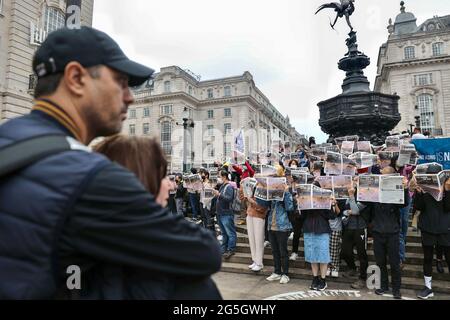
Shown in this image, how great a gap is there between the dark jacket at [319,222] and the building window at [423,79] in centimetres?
5919

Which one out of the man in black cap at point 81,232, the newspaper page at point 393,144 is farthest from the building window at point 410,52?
the man in black cap at point 81,232

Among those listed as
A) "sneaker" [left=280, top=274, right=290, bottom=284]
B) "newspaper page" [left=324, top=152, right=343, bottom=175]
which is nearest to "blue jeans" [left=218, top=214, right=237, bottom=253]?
"sneaker" [left=280, top=274, right=290, bottom=284]

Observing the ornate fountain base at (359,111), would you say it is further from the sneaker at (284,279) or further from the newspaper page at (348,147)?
the sneaker at (284,279)

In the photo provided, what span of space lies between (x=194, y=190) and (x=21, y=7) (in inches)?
643

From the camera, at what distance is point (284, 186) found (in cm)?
743

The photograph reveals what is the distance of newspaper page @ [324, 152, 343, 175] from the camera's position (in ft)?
26.1

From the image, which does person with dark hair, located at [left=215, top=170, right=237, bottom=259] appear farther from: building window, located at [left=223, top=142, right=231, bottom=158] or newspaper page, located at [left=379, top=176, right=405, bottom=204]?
building window, located at [left=223, top=142, right=231, bottom=158]

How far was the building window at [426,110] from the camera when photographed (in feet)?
177

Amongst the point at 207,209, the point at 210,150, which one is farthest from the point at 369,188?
the point at 210,150

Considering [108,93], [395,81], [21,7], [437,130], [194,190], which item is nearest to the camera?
[108,93]
